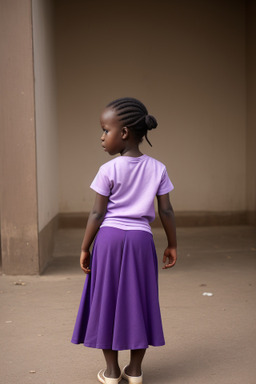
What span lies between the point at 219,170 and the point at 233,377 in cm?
747

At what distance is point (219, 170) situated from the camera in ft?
34.0

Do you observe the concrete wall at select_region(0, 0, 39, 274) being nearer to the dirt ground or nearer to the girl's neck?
the dirt ground

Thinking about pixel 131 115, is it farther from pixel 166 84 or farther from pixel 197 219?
pixel 197 219

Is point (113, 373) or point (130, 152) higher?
point (130, 152)

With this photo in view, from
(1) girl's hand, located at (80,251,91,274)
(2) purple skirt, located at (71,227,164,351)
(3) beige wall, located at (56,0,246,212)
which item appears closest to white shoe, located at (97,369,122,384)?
(2) purple skirt, located at (71,227,164,351)

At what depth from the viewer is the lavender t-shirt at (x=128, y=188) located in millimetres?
2869

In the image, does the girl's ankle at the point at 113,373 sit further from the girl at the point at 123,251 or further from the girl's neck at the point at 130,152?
the girl's neck at the point at 130,152

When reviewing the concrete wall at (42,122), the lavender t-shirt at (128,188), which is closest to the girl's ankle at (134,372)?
the lavender t-shirt at (128,188)

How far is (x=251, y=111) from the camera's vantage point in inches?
397

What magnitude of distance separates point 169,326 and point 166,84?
22.0 feet

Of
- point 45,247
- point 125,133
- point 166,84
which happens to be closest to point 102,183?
point 125,133

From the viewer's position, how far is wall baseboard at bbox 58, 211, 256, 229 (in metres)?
10.0

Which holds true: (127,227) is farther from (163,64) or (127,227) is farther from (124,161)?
(163,64)

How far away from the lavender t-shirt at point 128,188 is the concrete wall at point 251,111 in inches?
288
